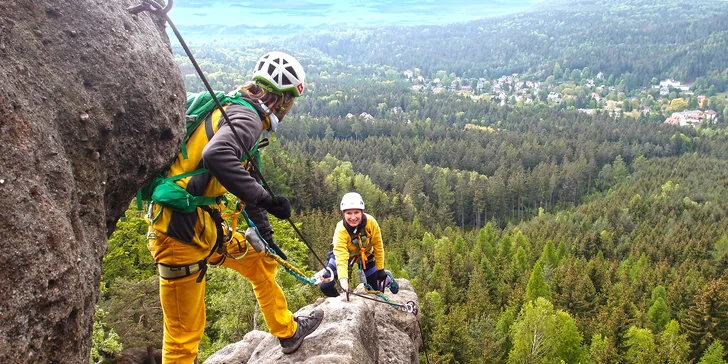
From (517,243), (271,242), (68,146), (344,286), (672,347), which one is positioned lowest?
(517,243)

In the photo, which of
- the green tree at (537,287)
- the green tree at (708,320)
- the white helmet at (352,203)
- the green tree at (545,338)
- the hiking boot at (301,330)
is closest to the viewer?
the hiking boot at (301,330)

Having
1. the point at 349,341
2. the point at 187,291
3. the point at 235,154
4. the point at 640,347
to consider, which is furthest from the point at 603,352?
the point at 235,154

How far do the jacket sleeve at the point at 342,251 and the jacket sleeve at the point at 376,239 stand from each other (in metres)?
0.50

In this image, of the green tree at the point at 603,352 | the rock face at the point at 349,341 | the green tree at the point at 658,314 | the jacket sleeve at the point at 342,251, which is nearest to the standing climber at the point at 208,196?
the rock face at the point at 349,341

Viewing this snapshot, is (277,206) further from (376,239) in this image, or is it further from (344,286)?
(376,239)

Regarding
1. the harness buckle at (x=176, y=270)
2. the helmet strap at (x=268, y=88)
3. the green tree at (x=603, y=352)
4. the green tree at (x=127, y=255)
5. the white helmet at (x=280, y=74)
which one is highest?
the white helmet at (x=280, y=74)

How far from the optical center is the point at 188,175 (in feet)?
16.8

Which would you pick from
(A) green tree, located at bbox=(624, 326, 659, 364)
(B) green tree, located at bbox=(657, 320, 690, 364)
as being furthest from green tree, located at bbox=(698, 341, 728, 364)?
(A) green tree, located at bbox=(624, 326, 659, 364)

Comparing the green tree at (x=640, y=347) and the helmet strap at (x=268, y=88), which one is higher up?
the helmet strap at (x=268, y=88)

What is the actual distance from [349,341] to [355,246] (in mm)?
2379

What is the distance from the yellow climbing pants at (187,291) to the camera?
531 centimetres

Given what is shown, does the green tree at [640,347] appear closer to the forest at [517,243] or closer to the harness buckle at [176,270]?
the forest at [517,243]

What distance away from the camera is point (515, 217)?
10662 centimetres

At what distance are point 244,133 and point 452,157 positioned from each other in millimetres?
127447
